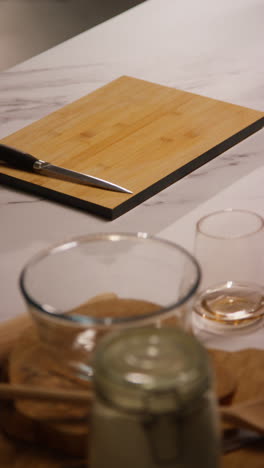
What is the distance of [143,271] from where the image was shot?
2.51 ft

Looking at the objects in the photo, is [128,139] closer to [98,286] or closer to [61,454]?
[98,286]

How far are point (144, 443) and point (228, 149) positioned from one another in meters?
0.85

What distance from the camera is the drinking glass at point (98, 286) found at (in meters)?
0.63

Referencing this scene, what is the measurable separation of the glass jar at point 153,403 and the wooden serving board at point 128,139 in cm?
60

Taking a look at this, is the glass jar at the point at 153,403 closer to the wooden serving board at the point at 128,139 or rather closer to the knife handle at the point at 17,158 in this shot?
the wooden serving board at the point at 128,139

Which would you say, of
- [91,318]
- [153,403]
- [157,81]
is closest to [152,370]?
[153,403]

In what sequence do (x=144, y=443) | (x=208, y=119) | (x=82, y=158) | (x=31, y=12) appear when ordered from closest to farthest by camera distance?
(x=144, y=443) < (x=82, y=158) < (x=208, y=119) < (x=31, y=12)

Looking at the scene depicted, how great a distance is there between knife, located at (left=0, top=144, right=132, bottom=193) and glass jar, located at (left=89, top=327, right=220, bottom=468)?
63cm

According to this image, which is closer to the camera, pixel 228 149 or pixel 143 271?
pixel 143 271

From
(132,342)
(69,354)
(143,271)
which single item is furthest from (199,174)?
(132,342)

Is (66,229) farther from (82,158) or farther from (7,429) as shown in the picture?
(7,429)

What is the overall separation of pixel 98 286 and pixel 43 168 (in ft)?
1.35

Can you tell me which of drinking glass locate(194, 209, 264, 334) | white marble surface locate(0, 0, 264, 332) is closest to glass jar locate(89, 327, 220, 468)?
drinking glass locate(194, 209, 264, 334)

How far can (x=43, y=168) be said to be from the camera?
Answer: 1.17 metres
